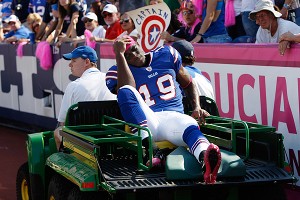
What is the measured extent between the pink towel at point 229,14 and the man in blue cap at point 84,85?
2.72 meters

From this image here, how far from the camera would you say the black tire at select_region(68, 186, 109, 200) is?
17.8ft

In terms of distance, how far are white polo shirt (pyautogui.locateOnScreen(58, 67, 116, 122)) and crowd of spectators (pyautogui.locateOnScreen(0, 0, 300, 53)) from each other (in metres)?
1.93

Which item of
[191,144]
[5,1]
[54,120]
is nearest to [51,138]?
[191,144]

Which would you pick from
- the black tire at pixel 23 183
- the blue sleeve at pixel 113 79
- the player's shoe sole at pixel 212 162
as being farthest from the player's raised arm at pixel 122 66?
the black tire at pixel 23 183

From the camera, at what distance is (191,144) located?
5.57 m

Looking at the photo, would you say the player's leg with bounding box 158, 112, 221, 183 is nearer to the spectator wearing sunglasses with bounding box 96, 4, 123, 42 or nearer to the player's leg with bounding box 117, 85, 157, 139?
the player's leg with bounding box 117, 85, 157, 139

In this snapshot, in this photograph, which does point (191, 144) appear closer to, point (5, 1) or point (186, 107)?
point (186, 107)

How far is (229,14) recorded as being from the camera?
9.82 m

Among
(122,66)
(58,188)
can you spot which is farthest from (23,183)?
(122,66)

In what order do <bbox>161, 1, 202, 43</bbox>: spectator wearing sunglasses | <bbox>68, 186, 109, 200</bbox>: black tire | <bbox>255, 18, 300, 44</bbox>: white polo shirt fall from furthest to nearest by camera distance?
<bbox>161, 1, 202, 43</bbox>: spectator wearing sunglasses < <bbox>255, 18, 300, 44</bbox>: white polo shirt < <bbox>68, 186, 109, 200</bbox>: black tire

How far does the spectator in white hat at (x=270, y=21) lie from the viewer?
7844 mm

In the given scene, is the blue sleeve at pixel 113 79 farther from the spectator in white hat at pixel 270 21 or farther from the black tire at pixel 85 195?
the spectator in white hat at pixel 270 21

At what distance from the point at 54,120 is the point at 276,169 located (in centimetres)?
777

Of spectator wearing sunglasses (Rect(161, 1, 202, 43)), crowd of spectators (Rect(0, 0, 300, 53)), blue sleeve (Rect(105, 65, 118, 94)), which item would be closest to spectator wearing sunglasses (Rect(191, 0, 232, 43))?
crowd of spectators (Rect(0, 0, 300, 53))
